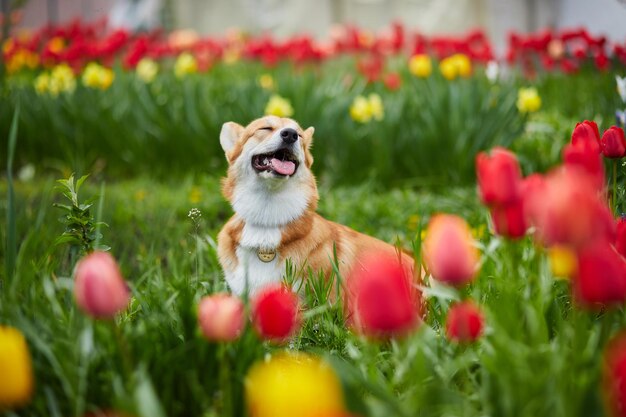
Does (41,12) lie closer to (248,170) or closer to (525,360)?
(248,170)

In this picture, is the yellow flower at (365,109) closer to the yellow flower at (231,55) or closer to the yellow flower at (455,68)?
the yellow flower at (455,68)

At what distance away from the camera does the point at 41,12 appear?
15.3m

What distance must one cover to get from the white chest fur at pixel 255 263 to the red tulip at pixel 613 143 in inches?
38.7

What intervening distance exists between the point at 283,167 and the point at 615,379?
1.26 meters

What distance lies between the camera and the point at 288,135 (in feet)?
7.06

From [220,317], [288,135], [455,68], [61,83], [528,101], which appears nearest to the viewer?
[220,317]

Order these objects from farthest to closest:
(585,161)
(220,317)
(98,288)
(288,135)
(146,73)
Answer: (146,73), (288,135), (585,161), (220,317), (98,288)

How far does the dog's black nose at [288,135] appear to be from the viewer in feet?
7.04

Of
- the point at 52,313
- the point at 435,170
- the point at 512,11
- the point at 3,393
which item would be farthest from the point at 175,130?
the point at 512,11

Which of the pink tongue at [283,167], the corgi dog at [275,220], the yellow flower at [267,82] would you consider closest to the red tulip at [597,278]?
the corgi dog at [275,220]

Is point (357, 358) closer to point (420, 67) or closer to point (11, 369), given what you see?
point (11, 369)

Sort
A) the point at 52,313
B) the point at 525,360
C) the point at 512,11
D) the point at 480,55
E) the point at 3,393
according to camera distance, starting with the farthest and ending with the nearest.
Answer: the point at 512,11 < the point at 480,55 < the point at 52,313 < the point at 525,360 < the point at 3,393

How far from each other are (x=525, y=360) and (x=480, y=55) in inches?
201

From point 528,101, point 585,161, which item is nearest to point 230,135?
point 585,161
